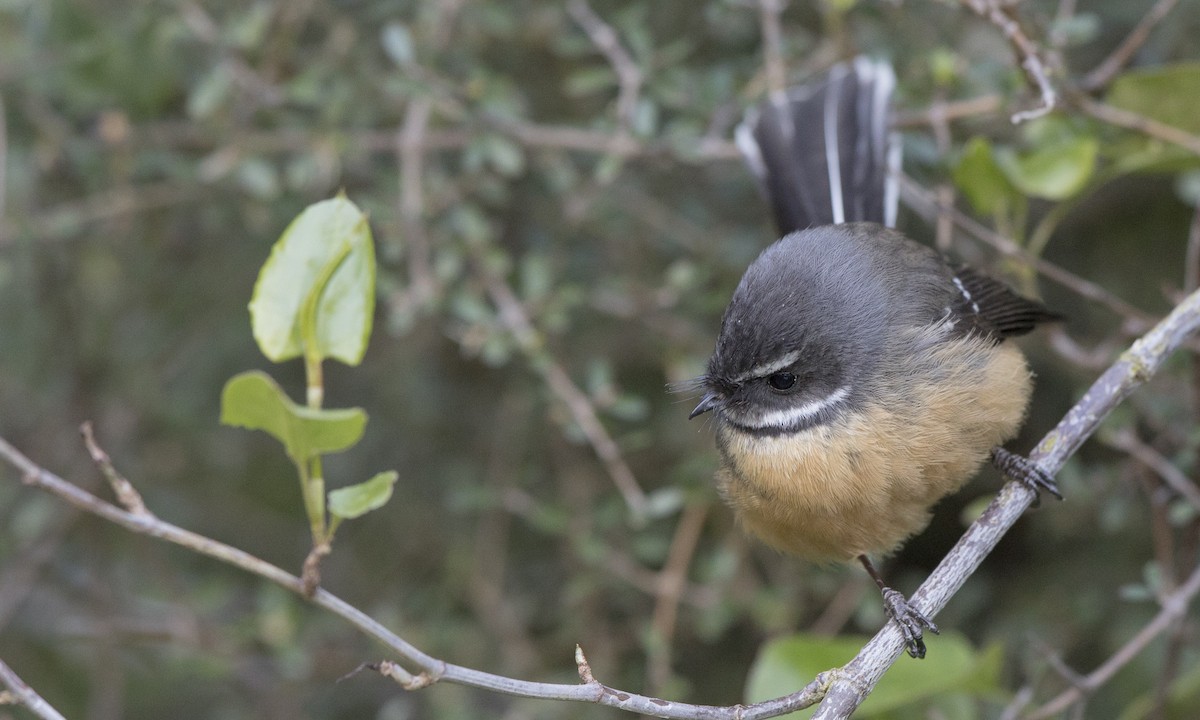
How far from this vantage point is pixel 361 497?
2486mm

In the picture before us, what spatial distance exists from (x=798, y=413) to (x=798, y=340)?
218 mm

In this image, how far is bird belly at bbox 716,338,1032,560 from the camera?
11.1 feet

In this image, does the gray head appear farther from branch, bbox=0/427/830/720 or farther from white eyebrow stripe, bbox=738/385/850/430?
branch, bbox=0/427/830/720

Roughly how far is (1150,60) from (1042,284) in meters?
1.06

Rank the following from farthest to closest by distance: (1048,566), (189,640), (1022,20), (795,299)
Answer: (1048,566), (189,640), (1022,20), (795,299)

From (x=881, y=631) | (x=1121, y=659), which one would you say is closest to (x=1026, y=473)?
(x=1121, y=659)

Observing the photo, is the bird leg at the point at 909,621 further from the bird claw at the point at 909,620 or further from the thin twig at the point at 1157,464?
the thin twig at the point at 1157,464

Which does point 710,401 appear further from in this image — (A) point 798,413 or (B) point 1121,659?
(B) point 1121,659

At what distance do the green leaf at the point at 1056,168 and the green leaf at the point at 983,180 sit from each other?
4cm

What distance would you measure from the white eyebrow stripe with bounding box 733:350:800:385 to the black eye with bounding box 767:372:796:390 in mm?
30

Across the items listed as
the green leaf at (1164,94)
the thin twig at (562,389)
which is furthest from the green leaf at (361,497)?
the green leaf at (1164,94)

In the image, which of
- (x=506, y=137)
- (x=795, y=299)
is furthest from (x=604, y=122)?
(x=795, y=299)

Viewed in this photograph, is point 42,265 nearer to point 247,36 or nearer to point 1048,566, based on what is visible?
point 247,36

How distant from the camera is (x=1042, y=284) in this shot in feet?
17.0
